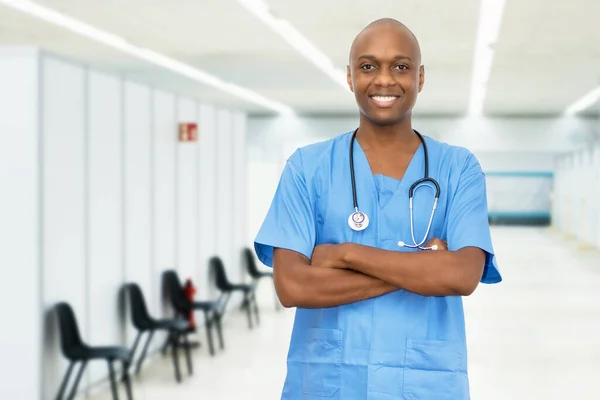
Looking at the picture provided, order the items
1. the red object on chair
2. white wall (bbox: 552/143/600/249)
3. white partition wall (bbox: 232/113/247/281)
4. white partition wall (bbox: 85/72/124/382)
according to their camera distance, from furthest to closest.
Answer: white wall (bbox: 552/143/600/249) < white partition wall (bbox: 232/113/247/281) < the red object on chair < white partition wall (bbox: 85/72/124/382)

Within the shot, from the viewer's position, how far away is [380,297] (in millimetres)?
1859

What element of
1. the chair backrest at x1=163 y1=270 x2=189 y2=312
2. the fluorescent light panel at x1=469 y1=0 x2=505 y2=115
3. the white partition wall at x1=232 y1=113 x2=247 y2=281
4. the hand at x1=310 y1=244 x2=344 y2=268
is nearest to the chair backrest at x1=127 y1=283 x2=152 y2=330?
the chair backrest at x1=163 y1=270 x2=189 y2=312

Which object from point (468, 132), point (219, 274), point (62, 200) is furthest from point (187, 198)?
point (468, 132)

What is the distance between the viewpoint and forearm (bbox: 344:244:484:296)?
1794 mm

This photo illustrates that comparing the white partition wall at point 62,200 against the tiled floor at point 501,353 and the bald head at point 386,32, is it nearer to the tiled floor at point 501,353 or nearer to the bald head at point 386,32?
the tiled floor at point 501,353

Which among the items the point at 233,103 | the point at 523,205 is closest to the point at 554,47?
the point at 233,103

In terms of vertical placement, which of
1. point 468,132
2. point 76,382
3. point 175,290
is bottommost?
point 76,382

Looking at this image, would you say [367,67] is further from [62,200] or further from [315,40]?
[315,40]

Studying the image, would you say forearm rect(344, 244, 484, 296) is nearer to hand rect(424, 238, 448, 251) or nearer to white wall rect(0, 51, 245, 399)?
hand rect(424, 238, 448, 251)

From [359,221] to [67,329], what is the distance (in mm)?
3927

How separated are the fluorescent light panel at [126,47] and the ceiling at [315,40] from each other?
20 cm

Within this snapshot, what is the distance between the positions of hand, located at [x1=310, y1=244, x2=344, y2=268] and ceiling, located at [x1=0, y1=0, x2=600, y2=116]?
14.4 ft

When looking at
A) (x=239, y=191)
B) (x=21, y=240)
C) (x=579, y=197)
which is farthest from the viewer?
(x=579, y=197)

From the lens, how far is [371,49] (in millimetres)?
1804
